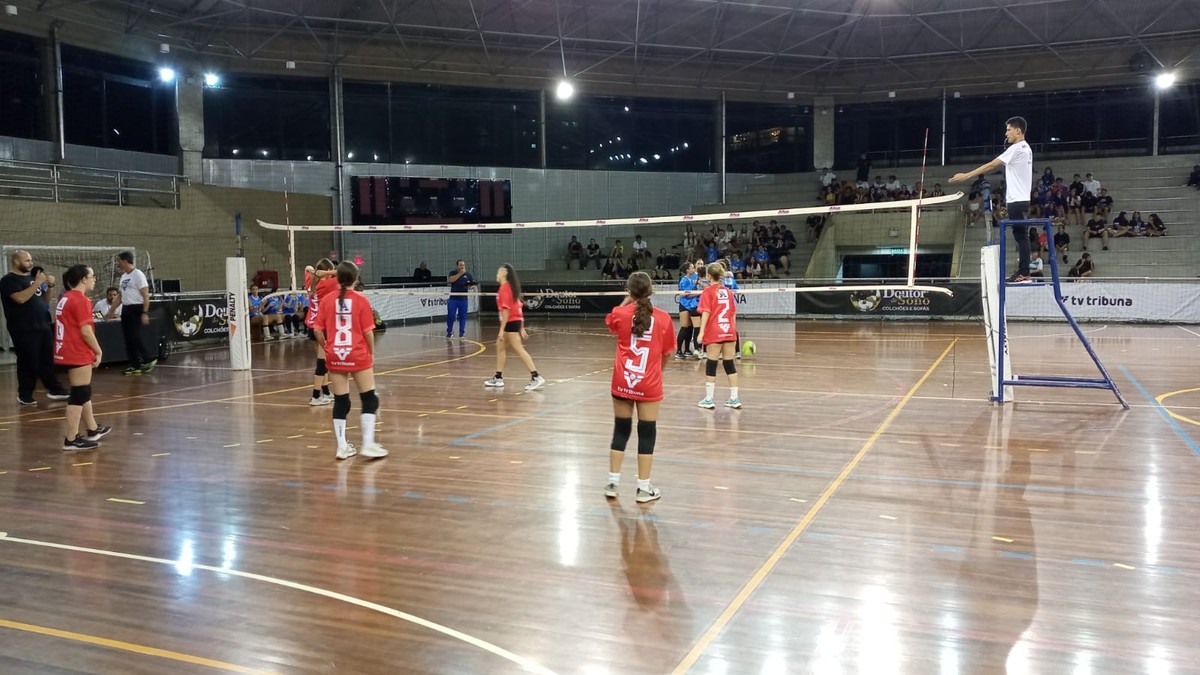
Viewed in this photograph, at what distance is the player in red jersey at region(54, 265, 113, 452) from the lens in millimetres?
7184

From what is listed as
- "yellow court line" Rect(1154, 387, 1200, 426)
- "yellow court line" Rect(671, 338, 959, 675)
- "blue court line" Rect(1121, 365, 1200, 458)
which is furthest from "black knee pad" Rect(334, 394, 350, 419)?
"yellow court line" Rect(1154, 387, 1200, 426)

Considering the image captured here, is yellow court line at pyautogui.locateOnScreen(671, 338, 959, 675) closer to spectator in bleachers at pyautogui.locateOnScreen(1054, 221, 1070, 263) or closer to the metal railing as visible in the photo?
the metal railing

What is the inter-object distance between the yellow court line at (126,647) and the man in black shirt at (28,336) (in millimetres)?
7350

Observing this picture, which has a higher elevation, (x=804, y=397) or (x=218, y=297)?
(x=218, y=297)

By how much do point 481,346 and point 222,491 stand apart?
10961mm

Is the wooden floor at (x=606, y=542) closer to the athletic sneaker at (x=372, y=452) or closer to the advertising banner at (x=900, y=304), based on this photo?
the athletic sneaker at (x=372, y=452)

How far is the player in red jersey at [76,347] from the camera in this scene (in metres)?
7.18

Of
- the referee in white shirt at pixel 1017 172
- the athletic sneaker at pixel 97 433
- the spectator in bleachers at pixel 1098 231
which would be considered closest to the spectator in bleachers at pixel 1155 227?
the spectator in bleachers at pixel 1098 231

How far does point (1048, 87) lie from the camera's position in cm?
2781

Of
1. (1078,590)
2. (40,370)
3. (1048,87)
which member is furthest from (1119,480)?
(1048,87)

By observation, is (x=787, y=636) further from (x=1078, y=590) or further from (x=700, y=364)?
(x=700, y=364)

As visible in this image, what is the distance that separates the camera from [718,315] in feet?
30.5

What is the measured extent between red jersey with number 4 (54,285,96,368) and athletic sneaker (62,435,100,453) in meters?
0.75

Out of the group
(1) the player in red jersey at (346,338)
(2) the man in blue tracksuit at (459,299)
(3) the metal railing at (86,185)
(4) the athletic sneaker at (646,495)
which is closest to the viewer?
(4) the athletic sneaker at (646,495)
